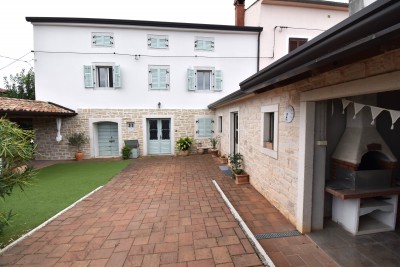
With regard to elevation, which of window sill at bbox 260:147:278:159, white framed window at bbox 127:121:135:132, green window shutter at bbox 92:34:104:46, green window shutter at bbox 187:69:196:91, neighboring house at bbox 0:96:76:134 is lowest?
window sill at bbox 260:147:278:159

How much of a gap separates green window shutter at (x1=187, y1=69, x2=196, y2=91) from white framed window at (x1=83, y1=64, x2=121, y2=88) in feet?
11.8

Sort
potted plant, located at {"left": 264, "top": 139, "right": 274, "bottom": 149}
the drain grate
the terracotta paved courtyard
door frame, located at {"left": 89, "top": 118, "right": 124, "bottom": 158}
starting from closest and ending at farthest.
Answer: the terracotta paved courtyard → the drain grate → potted plant, located at {"left": 264, "top": 139, "right": 274, "bottom": 149} → door frame, located at {"left": 89, "top": 118, "right": 124, "bottom": 158}

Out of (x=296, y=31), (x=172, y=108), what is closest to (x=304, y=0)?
(x=296, y=31)

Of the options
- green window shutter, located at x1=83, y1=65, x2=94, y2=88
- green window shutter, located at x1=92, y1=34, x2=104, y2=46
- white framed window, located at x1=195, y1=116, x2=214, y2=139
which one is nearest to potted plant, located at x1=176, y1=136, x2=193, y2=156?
white framed window, located at x1=195, y1=116, x2=214, y2=139

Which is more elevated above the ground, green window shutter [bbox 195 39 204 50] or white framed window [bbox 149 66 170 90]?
green window shutter [bbox 195 39 204 50]

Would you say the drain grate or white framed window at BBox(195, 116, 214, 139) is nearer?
the drain grate

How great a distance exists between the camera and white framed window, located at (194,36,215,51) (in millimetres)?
11000

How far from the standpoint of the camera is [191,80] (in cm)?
1093

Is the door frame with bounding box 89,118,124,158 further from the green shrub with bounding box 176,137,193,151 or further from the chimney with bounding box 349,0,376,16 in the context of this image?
the chimney with bounding box 349,0,376,16

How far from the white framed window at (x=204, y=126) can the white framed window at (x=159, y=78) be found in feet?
8.31

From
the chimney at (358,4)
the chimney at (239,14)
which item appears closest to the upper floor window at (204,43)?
the chimney at (239,14)

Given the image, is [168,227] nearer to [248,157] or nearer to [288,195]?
[288,195]

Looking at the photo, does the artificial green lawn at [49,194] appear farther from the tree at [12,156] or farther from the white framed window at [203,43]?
the white framed window at [203,43]

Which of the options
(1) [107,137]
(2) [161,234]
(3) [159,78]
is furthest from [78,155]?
(2) [161,234]
